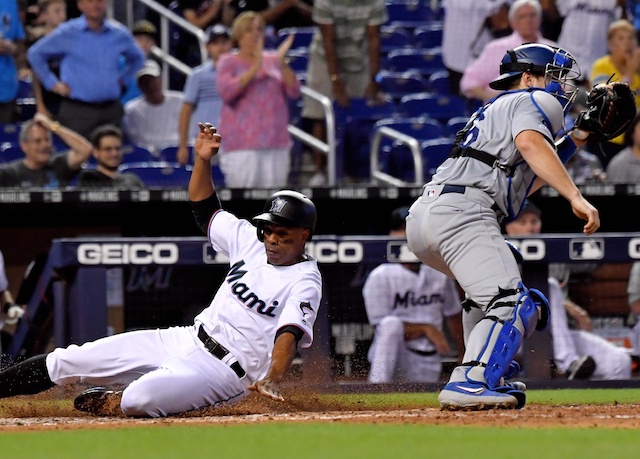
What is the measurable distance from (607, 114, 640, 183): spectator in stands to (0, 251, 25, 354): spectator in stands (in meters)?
4.16

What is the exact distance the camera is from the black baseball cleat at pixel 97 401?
17.0 feet

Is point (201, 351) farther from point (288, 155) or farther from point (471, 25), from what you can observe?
point (471, 25)

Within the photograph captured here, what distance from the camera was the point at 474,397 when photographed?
15.4ft

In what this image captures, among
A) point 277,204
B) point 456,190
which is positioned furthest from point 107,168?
point 456,190

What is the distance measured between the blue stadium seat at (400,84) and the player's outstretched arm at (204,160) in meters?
5.81

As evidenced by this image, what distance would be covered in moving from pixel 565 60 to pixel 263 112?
12.9 feet

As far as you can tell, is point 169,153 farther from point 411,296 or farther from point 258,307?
point 258,307

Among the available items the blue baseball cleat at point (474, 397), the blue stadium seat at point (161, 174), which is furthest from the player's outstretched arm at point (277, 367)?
the blue stadium seat at point (161, 174)

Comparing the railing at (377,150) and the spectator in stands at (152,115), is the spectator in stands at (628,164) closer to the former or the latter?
the railing at (377,150)

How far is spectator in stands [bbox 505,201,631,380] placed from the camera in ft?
23.1

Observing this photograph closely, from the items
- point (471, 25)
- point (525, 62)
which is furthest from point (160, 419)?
point (471, 25)

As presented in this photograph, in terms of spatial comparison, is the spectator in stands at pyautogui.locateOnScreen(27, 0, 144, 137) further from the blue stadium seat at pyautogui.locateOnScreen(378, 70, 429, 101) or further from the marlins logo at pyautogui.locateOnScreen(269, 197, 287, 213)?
the marlins logo at pyautogui.locateOnScreen(269, 197, 287, 213)

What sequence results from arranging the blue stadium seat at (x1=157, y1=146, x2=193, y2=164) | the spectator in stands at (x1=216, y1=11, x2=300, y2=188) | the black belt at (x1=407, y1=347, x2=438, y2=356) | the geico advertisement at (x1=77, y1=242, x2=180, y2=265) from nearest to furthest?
the geico advertisement at (x1=77, y1=242, x2=180, y2=265) < the black belt at (x1=407, y1=347, x2=438, y2=356) < the spectator in stands at (x1=216, y1=11, x2=300, y2=188) < the blue stadium seat at (x1=157, y1=146, x2=193, y2=164)

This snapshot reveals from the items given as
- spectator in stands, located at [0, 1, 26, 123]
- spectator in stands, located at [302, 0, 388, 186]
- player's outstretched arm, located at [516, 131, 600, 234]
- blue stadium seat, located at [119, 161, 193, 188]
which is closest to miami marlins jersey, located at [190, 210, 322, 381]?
player's outstretched arm, located at [516, 131, 600, 234]
